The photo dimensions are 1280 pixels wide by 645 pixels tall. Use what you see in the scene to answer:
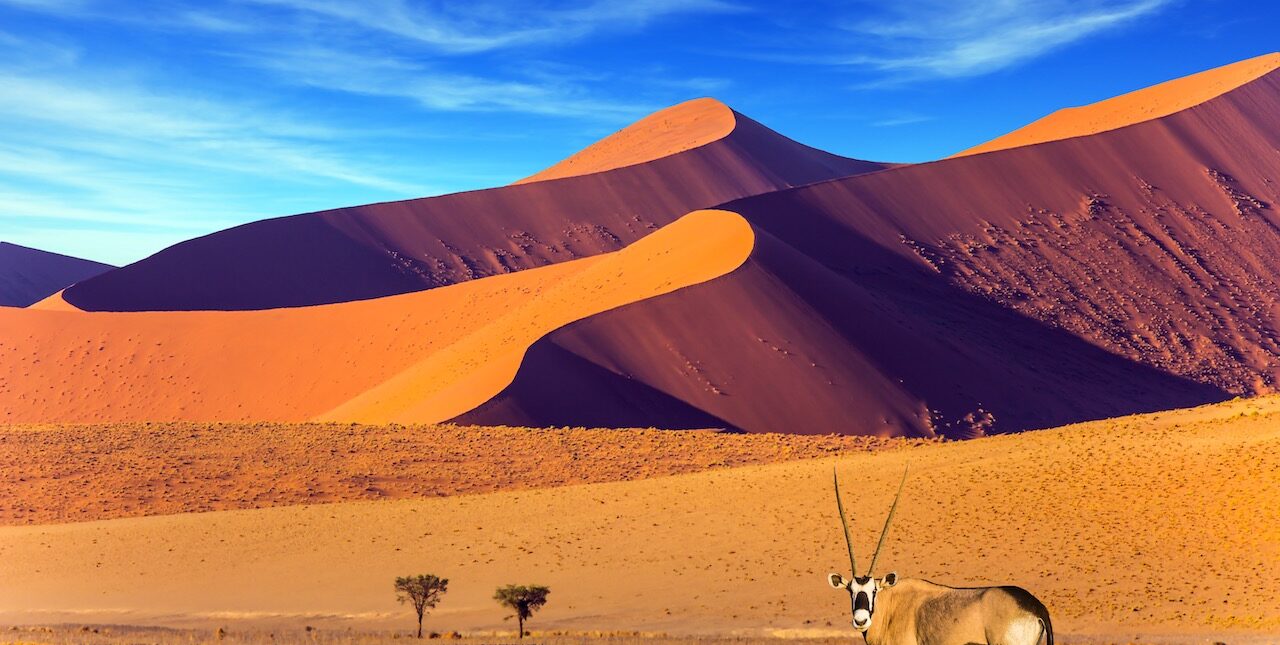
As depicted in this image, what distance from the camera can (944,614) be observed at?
8.70 meters

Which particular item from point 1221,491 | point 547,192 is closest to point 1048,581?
point 1221,491

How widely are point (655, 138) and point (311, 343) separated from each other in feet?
243

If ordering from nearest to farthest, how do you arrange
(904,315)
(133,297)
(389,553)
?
(389,553)
(904,315)
(133,297)

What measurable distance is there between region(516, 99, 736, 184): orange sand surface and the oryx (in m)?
114

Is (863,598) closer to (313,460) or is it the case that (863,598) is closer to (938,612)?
(938,612)

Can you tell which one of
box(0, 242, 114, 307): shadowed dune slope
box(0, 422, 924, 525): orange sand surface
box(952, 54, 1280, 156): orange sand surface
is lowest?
box(0, 422, 924, 525): orange sand surface

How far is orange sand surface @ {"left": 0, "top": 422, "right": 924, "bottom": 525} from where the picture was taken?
113 ft

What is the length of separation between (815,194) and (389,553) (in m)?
54.0

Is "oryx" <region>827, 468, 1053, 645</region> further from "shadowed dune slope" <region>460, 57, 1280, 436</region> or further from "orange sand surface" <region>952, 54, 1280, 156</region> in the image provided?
"orange sand surface" <region>952, 54, 1280, 156</region>

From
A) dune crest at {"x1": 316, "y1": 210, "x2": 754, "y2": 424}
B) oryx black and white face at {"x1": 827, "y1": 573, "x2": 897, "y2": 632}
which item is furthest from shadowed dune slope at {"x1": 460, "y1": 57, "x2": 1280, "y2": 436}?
oryx black and white face at {"x1": 827, "y1": 573, "x2": 897, "y2": 632}

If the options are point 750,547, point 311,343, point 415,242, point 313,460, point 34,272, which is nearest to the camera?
point 750,547

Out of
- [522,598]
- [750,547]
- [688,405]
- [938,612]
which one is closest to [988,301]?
[688,405]

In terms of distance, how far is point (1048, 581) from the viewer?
21641mm

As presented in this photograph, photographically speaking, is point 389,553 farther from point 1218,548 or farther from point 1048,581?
point 1218,548
